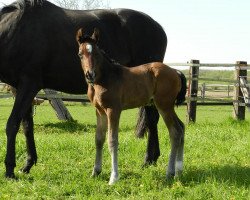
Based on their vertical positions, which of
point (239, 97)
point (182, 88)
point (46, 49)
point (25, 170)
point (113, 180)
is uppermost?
point (46, 49)

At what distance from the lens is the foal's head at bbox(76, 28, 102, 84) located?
4309 mm

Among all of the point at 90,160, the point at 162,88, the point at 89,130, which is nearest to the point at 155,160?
the point at 90,160

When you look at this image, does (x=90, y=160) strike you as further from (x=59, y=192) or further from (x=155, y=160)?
(x=59, y=192)

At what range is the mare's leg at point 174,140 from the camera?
16.5 ft

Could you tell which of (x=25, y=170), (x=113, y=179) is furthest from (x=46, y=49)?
(x=113, y=179)

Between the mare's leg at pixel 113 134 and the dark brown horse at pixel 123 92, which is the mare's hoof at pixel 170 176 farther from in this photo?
the mare's leg at pixel 113 134

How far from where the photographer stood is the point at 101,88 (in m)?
4.71

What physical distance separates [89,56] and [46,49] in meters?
0.93

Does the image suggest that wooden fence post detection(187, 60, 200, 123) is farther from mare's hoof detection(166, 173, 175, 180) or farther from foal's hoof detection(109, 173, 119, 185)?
foal's hoof detection(109, 173, 119, 185)

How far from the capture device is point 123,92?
483 cm

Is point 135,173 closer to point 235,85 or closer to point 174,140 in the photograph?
point 174,140

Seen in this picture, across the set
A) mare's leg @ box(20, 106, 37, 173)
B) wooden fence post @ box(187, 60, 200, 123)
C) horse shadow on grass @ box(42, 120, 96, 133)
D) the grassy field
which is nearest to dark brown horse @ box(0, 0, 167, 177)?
mare's leg @ box(20, 106, 37, 173)

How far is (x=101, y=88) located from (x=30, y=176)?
4.84 ft

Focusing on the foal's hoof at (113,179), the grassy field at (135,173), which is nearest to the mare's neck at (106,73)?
the foal's hoof at (113,179)
